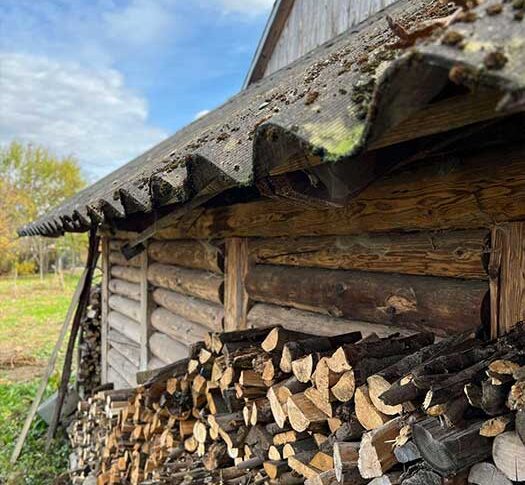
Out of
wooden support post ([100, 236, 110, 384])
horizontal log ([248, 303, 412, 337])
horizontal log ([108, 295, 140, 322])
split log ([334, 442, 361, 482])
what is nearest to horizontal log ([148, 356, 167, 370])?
horizontal log ([108, 295, 140, 322])

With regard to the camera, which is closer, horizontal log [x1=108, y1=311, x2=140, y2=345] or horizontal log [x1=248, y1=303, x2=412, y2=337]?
horizontal log [x1=248, y1=303, x2=412, y2=337]

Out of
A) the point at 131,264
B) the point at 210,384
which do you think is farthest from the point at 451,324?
the point at 131,264

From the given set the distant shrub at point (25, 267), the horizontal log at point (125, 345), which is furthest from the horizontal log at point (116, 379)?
the distant shrub at point (25, 267)

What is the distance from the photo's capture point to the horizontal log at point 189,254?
130 inches

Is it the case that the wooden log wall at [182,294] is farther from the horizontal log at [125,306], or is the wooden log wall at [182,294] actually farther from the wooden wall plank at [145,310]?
the horizontal log at [125,306]

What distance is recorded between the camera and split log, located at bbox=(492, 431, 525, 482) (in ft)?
3.59

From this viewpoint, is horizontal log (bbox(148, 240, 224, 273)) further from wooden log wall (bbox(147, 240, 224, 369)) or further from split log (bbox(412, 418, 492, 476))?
split log (bbox(412, 418, 492, 476))

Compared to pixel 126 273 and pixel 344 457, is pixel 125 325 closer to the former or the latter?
pixel 126 273

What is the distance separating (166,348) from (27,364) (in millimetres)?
7384

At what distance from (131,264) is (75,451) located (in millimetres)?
2088

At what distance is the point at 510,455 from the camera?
1.12 m

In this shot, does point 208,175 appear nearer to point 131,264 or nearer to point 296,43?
point 131,264

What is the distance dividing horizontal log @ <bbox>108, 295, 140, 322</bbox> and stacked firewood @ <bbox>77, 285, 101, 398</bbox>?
1.15 meters

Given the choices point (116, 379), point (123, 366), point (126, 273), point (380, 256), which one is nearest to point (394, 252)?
point (380, 256)
